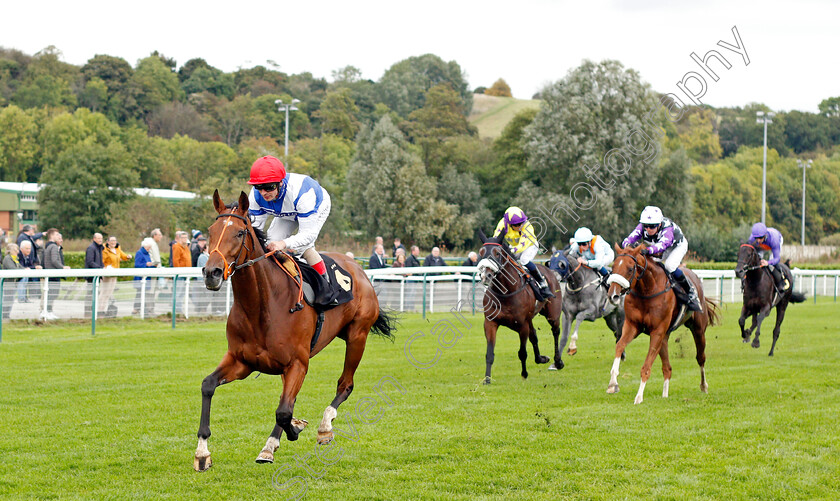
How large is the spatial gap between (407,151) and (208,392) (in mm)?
37376

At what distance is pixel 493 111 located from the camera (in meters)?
117

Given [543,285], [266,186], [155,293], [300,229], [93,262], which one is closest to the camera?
[266,186]

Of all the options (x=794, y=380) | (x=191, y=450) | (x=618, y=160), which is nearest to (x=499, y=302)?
(x=794, y=380)

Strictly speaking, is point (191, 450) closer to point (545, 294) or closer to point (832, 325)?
point (545, 294)

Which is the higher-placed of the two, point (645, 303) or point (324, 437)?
point (645, 303)

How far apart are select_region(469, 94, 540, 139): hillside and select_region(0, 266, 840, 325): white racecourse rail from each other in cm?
8961

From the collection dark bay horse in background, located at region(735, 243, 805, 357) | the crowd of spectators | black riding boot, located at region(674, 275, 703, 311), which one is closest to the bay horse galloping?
black riding boot, located at region(674, 275, 703, 311)

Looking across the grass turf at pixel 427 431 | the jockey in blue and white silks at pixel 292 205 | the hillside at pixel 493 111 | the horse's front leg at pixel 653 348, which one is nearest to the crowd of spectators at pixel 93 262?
the grass turf at pixel 427 431

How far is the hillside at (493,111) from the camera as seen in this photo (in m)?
109

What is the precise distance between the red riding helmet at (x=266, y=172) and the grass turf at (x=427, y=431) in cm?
179

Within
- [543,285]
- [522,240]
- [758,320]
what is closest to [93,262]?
[522,240]

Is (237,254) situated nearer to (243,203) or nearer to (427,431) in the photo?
(243,203)

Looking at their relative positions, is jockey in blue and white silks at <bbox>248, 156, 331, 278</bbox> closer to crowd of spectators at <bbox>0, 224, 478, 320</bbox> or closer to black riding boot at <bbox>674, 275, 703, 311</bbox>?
black riding boot at <bbox>674, 275, 703, 311</bbox>

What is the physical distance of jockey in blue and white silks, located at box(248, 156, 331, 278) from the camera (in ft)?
16.5
